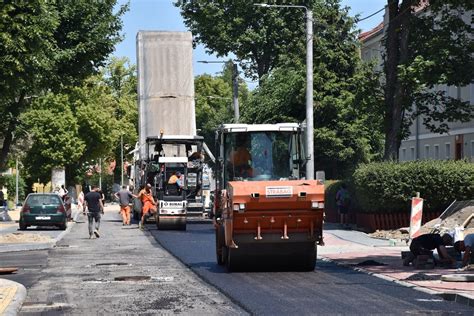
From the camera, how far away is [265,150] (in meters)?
22.1

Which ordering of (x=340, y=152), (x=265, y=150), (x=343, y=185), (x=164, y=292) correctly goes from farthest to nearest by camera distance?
1. (x=340, y=152)
2. (x=343, y=185)
3. (x=265, y=150)
4. (x=164, y=292)

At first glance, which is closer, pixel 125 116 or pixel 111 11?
pixel 111 11

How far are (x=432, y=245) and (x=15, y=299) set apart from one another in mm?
8782

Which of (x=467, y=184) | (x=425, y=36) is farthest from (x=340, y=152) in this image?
(x=467, y=184)

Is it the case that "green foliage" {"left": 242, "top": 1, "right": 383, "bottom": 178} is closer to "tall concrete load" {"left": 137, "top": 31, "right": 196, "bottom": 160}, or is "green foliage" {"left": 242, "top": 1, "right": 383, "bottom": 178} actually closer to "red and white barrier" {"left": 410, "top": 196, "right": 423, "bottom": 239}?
"tall concrete load" {"left": 137, "top": 31, "right": 196, "bottom": 160}

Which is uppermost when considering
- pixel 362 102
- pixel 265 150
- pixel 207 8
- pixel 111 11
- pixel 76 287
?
pixel 207 8

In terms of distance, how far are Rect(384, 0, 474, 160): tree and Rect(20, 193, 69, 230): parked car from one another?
1299cm

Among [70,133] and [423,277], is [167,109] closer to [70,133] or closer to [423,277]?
[423,277]

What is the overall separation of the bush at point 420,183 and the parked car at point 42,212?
13.6 m

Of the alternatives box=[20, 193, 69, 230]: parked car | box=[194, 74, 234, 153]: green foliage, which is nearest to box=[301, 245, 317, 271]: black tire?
box=[20, 193, 69, 230]: parked car

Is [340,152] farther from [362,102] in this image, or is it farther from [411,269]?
[411,269]

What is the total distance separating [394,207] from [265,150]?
12661 millimetres

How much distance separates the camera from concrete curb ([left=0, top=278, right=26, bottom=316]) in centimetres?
1388

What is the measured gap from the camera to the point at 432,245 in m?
20.8
